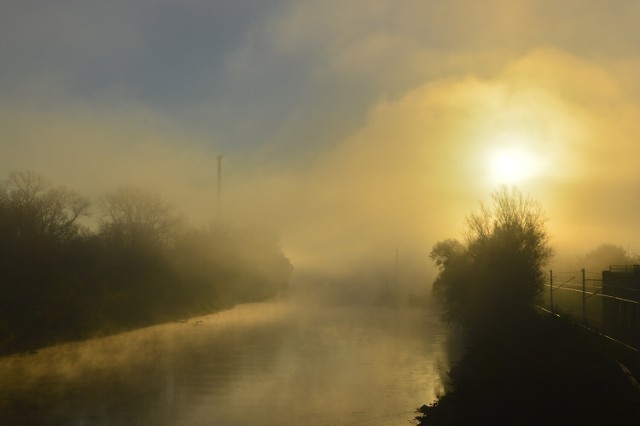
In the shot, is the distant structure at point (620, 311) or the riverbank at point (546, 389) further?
the distant structure at point (620, 311)

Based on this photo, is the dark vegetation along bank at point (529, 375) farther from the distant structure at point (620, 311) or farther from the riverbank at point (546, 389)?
the distant structure at point (620, 311)

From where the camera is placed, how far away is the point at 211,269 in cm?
8025

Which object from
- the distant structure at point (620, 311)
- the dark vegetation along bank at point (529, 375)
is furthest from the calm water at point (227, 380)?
the distant structure at point (620, 311)

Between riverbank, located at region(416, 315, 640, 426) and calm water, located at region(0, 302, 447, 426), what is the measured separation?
8.11 ft

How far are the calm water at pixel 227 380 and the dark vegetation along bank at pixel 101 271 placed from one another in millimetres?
2533

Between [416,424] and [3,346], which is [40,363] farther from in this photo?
[416,424]

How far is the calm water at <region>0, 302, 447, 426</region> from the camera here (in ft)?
61.5

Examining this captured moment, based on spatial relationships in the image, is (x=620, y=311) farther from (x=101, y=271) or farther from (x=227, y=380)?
(x=101, y=271)

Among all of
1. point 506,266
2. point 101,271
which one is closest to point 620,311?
point 506,266

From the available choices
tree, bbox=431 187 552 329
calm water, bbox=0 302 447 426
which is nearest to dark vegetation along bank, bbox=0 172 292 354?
calm water, bbox=0 302 447 426

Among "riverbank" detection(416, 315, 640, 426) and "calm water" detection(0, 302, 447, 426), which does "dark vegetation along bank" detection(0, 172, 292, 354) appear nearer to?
"calm water" detection(0, 302, 447, 426)

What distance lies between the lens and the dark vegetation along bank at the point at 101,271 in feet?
132

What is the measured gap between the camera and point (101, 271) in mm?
52688

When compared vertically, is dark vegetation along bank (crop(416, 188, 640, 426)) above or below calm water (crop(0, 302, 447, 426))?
above
